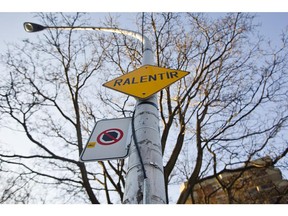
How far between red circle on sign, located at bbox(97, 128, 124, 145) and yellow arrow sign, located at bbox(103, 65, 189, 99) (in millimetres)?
378

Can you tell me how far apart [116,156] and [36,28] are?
3.76m

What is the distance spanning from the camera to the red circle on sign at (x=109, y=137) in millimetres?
2135

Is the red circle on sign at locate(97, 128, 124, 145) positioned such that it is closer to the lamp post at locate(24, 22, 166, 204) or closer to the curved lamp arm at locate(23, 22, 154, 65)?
the lamp post at locate(24, 22, 166, 204)

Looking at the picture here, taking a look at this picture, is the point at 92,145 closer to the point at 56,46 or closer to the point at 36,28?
the point at 36,28

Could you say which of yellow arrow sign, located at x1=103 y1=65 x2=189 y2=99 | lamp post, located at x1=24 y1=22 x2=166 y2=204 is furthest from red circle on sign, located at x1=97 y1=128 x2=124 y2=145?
yellow arrow sign, located at x1=103 y1=65 x2=189 y2=99

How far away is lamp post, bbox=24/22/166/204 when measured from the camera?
158 cm

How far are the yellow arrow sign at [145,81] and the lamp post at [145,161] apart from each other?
0.11m

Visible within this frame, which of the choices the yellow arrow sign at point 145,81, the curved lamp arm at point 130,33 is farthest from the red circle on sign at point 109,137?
the curved lamp arm at point 130,33

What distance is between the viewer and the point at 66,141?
30.5 ft

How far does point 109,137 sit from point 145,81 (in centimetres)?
69

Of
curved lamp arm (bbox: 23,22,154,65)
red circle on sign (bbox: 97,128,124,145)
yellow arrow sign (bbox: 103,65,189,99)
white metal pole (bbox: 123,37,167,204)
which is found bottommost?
white metal pole (bbox: 123,37,167,204)

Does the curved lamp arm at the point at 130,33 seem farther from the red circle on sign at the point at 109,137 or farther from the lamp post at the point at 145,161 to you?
the red circle on sign at the point at 109,137

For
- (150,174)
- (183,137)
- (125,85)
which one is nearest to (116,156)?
(150,174)

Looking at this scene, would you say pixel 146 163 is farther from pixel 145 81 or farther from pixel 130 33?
pixel 130 33
